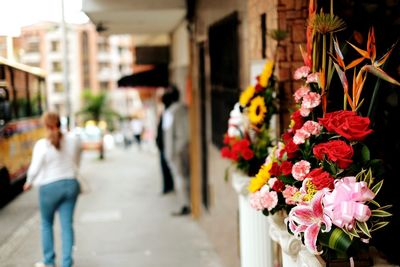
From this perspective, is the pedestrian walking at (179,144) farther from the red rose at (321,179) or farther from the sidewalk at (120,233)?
the red rose at (321,179)

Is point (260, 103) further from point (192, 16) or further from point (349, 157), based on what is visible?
point (192, 16)

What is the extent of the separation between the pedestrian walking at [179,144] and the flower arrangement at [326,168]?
19.2 feet

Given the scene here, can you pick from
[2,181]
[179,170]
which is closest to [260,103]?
[2,181]

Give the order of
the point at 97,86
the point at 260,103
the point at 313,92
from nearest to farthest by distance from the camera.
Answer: the point at 313,92
the point at 260,103
the point at 97,86

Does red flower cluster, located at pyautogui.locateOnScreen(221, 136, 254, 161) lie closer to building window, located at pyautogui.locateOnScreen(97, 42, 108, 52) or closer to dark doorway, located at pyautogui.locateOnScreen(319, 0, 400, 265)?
dark doorway, located at pyautogui.locateOnScreen(319, 0, 400, 265)

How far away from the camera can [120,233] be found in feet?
26.6

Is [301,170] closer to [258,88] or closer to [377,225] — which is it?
[377,225]

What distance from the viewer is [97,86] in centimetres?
7056

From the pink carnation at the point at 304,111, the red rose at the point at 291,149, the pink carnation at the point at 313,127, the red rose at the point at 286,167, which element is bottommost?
the red rose at the point at 286,167

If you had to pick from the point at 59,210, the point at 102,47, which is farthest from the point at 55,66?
the point at 102,47

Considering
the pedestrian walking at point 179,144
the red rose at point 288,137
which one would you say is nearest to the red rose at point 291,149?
the red rose at point 288,137

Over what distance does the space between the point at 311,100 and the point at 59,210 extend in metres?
3.53

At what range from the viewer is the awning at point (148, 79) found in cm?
1312

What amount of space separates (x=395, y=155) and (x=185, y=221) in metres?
5.57
